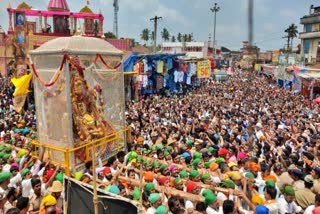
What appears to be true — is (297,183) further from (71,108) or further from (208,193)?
(71,108)

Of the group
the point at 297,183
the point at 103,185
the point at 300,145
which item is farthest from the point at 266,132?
the point at 103,185

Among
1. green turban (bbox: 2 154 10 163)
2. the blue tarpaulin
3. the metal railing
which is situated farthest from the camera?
the blue tarpaulin

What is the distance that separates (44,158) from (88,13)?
781 inches

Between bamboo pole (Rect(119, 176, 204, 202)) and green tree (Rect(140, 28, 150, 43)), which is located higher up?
green tree (Rect(140, 28, 150, 43))

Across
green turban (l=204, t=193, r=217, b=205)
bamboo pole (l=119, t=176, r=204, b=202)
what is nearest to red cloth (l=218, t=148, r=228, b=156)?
bamboo pole (l=119, t=176, r=204, b=202)

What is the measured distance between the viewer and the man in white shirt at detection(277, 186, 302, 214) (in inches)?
170

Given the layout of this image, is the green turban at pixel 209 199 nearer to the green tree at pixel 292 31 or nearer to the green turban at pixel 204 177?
the green turban at pixel 204 177

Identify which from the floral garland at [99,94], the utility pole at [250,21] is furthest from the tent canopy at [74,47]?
the utility pole at [250,21]

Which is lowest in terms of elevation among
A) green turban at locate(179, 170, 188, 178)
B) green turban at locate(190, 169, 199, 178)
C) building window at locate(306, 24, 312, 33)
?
green turban at locate(179, 170, 188, 178)

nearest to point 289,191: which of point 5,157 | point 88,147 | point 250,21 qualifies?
point 250,21

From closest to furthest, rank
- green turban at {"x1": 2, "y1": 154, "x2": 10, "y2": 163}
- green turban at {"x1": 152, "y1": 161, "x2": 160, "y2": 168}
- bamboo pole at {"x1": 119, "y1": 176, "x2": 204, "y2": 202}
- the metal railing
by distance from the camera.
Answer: bamboo pole at {"x1": 119, "y1": 176, "x2": 204, "y2": 202}, green turban at {"x1": 152, "y1": 161, "x2": 160, "y2": 168}, the metal railing, green turban at {"x1": 2, "y1": 154, "x2": 10, "y2": 163}

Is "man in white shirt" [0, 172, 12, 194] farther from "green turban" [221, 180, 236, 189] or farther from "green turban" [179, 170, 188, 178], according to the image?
"green turban" [221, 180, 236, 189]

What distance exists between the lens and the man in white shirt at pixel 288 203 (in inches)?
170

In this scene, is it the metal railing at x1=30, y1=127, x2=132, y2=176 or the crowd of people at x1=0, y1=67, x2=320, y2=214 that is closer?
the crowd of people at x1=0, y1=67, x2=320, y2=214
